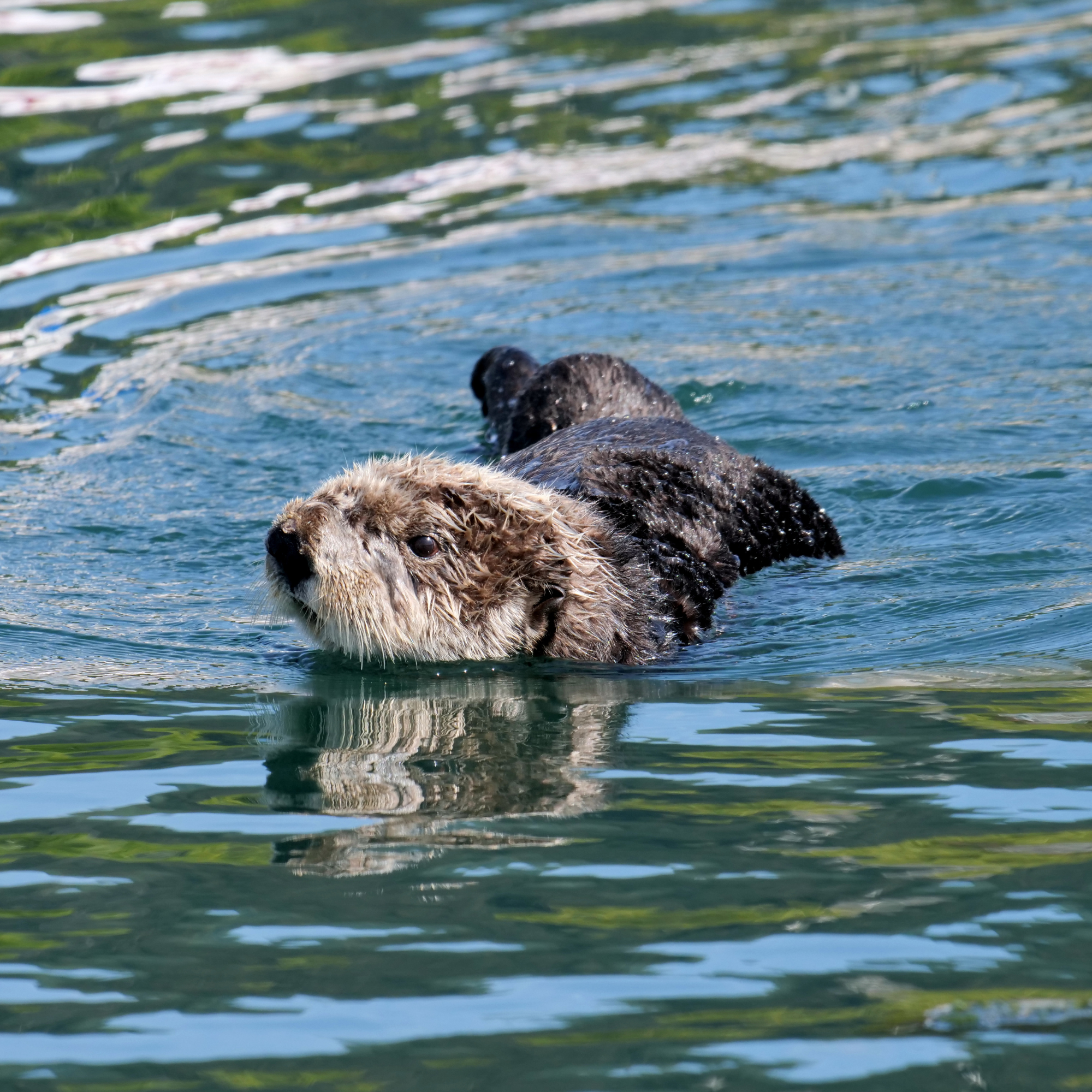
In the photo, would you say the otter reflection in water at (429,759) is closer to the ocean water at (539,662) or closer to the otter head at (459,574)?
the ocean water at (539,662)

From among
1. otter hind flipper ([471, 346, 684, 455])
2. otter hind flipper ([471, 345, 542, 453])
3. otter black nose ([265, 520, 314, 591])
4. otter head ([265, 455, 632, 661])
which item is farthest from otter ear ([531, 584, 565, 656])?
otter hind flipper ([471, 345, 542, 453])

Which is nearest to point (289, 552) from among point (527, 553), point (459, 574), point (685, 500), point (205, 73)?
point (459, 574)

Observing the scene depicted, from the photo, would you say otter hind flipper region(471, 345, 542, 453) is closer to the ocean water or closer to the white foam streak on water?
the ocean water

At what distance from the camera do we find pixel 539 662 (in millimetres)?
5035

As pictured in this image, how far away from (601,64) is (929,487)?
9265 millimetres

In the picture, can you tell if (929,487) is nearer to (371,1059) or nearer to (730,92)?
(371,1059)

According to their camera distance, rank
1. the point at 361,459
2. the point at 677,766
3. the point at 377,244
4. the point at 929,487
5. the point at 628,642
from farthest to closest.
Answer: the point at 377,244 < the point at 361,459 < the point at 929,487 < the point at 628,642 < the point at 677,766

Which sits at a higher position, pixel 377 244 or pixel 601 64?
pixel 601 64

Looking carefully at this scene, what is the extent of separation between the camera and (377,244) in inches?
452

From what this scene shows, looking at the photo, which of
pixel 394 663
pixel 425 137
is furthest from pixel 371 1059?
pixel 425 137

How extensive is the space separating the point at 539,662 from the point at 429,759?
3.23ft

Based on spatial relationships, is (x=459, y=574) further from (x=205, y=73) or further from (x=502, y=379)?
(x=205, y=73)

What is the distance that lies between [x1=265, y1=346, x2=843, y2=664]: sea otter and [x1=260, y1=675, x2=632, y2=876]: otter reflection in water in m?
0.19

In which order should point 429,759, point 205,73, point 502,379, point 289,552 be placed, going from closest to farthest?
point 429,759 → point 289,552 → point 502,379 → point 205,73
